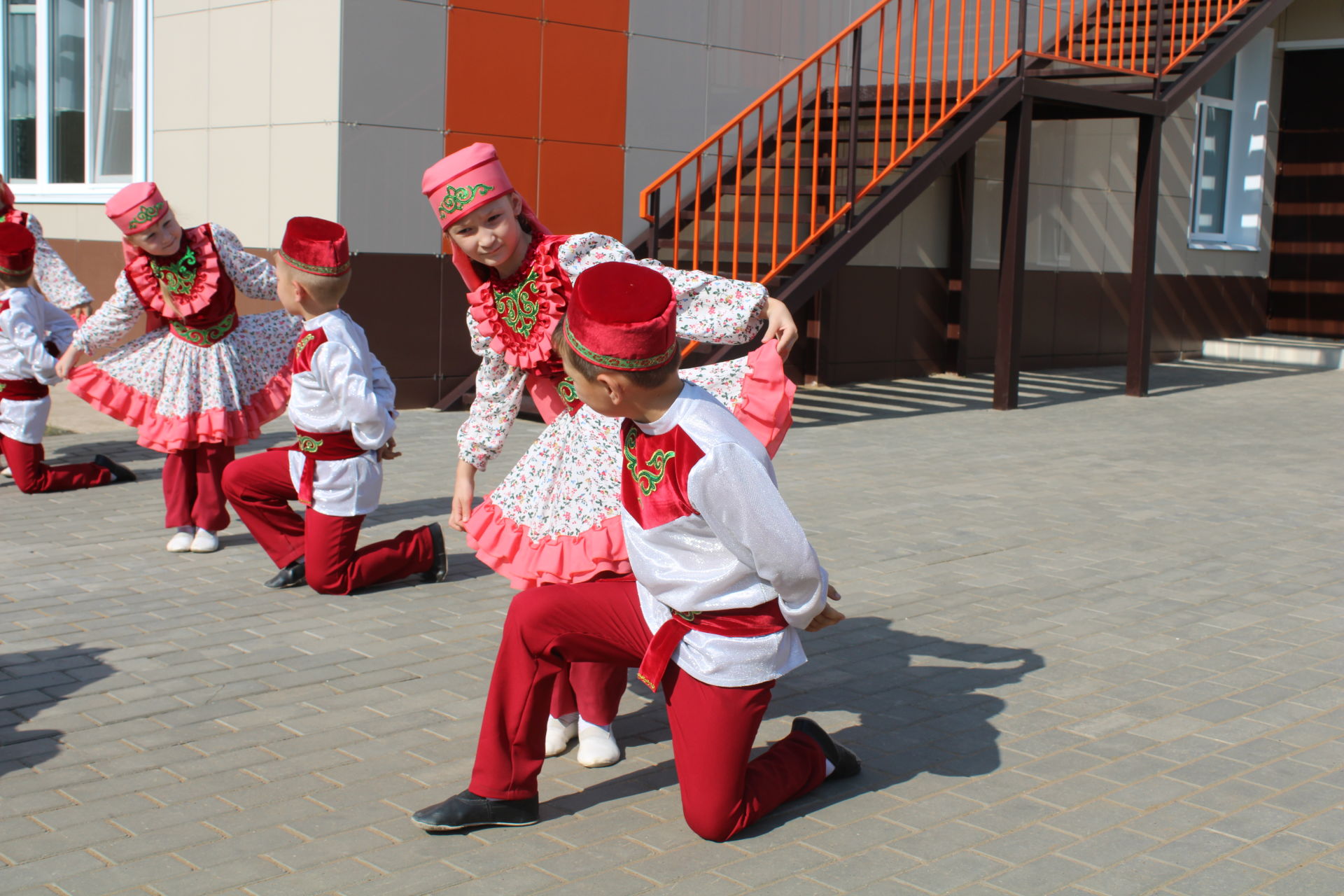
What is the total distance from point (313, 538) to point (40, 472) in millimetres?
2922

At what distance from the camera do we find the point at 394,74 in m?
10.4

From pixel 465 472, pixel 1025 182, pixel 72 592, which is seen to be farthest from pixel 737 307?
pixel 1025 182

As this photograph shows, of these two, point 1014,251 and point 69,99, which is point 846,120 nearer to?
point 1014,251

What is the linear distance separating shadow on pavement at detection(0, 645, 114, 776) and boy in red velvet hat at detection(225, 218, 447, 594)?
107 centimetres

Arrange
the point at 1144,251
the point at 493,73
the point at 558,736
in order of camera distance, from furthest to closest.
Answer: the point at 1144,251 < the point at 493,73 < the point at 558,736

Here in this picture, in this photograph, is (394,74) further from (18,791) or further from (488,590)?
(18,791)

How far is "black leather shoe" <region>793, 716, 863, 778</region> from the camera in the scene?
148 inches

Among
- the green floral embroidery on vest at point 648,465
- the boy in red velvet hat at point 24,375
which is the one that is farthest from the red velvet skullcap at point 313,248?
the boy in red velvet hat at point 24,375

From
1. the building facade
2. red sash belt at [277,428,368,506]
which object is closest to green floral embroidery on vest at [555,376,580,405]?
red sash belt at [277,428,368,506]

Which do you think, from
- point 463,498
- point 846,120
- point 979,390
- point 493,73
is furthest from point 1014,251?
point 463,498

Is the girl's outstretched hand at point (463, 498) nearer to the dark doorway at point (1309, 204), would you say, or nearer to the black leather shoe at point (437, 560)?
the black leather shoe at point (437, 560)

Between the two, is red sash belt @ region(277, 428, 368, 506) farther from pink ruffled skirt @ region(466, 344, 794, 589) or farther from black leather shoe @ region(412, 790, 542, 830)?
black leather shoe @ region(412, 790, 542, 830)

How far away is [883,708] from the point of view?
4441mm

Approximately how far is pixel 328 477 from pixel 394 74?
5.55 m
